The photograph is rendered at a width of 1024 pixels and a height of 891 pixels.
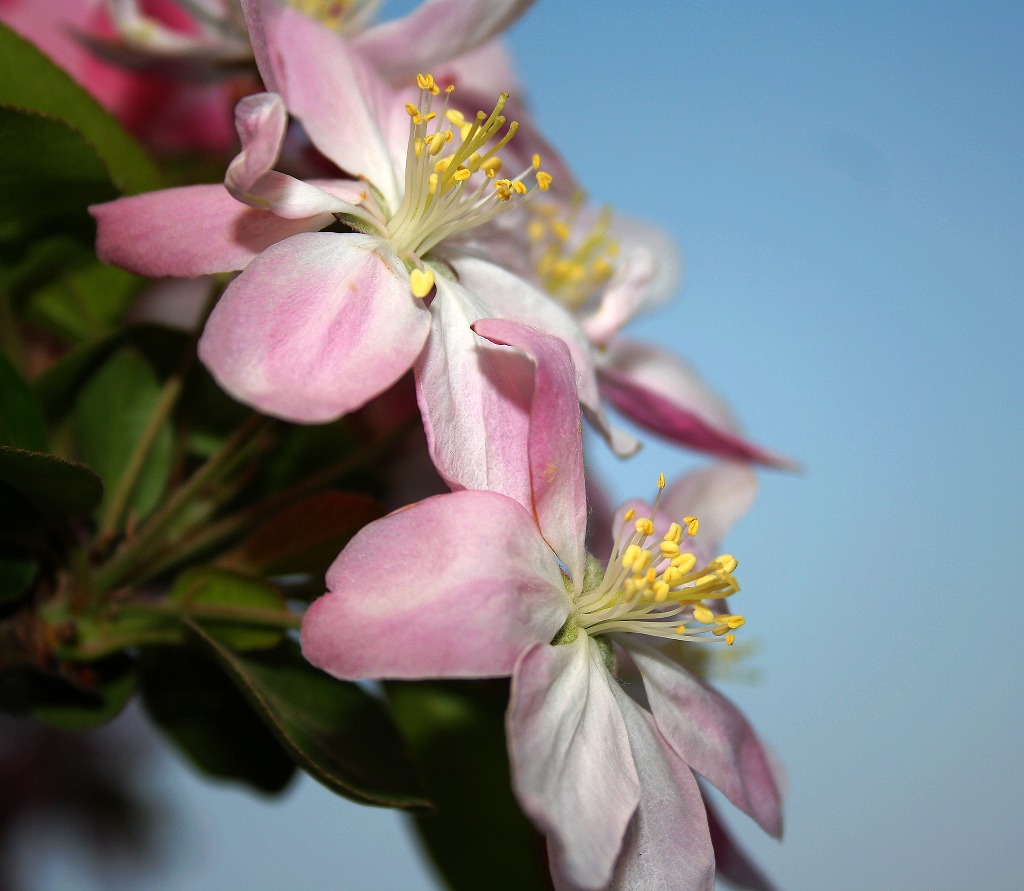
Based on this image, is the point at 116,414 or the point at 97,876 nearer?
the point at 116,414

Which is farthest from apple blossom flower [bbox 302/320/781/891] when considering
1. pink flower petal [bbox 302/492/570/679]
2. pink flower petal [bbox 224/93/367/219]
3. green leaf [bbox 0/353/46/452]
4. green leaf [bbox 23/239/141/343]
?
green leaf [bbox 23/239/141/343]

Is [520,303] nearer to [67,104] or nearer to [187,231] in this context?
[187,231]

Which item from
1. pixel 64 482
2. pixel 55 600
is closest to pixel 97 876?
pixel 55 600

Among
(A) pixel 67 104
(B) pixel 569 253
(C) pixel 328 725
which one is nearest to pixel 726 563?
(C) pixel 328 725

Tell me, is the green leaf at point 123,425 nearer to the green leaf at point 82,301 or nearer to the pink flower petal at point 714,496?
the green leaf at point 82,301

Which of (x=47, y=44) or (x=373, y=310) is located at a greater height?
(x=373, y=310)

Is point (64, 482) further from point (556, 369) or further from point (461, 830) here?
point (461, 830)

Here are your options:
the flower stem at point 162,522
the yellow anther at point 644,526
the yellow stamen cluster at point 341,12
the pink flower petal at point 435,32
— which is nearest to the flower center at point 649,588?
the yellow anther at point 644,526
